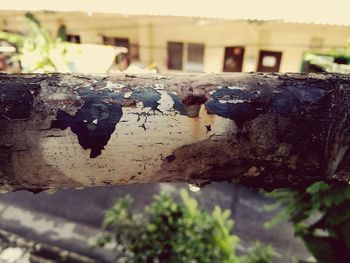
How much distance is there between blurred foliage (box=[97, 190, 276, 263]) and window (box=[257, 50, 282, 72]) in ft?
19.1

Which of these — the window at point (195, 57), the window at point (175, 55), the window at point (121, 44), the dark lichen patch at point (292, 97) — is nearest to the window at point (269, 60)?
the window at point (195, 57)

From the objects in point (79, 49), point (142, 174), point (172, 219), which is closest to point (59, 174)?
point (142, 174)

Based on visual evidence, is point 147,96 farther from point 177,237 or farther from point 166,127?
point 177,237

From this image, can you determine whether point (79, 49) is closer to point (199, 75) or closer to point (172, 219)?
point (172, 219)

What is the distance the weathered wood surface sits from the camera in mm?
773

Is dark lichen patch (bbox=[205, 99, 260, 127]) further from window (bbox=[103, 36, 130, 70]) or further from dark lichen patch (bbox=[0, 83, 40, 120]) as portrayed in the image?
window (bbox=[103, 36, 130, 70])

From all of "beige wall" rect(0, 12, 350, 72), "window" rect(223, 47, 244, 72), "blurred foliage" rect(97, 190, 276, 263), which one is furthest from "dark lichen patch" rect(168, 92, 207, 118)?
"window" rect(223, 47, 244, 72)

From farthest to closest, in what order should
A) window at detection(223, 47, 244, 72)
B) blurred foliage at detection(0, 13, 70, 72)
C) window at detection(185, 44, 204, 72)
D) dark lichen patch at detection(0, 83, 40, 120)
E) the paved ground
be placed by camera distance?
window at detection(185, 44, 204, 72), window at detection(223, 47, 244, 72), the paved ground, blurred foliage at detection(0, 13, 70, 72), dark lichen patch at detection(0, 83, 40, 120)

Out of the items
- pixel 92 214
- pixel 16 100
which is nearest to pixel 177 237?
pixel 92 214

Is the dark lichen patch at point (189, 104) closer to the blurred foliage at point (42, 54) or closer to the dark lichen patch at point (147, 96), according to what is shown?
the dark lichen patch at point (147, 96)

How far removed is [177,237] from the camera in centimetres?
471

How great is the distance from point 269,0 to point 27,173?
6921 mm

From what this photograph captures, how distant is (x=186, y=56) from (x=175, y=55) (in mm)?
384

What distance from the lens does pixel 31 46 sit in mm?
5246
